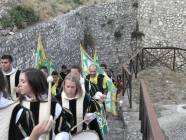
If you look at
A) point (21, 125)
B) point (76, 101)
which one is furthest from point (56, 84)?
point (21, 125)

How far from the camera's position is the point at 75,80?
5527 mm

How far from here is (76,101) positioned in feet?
18.7

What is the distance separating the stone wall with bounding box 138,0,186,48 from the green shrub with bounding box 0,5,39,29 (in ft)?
19.0

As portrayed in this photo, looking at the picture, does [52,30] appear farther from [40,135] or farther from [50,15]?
[40,135]

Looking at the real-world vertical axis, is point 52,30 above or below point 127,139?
above

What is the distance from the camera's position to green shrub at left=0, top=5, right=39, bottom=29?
13.3 meters

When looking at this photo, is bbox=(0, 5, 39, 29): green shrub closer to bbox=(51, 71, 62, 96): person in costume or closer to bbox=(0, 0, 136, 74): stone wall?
bbox=(0, 0, 136, 74): stone wall

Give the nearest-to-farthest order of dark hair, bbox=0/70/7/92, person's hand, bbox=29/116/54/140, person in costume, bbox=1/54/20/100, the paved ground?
1. person's hand, bbox=29/116/54/140
2. dark hair, bbox=0/70/7/92
3. person in costume, bbox=1/54/20/100
4. the paved ground

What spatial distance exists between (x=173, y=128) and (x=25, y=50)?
5.65 m

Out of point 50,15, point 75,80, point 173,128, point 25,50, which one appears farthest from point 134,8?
point 75,80

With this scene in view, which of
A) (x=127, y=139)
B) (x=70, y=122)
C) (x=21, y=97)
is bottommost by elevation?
(x=127, y=139)

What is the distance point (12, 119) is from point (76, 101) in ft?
4.42

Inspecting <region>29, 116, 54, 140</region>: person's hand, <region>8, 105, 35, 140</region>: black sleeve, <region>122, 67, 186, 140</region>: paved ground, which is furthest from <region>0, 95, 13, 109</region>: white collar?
<region>122, 67, 186, 140</region>: paved ground

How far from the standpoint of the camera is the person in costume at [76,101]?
18.2ft
